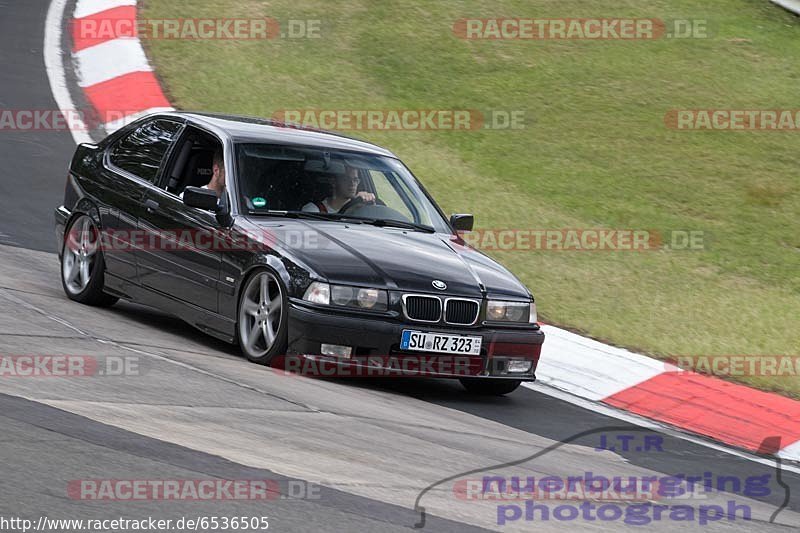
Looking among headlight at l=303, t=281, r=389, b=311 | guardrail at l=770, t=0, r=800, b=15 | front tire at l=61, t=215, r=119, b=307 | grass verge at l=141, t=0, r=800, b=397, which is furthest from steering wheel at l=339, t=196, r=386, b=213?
guardrail at l=770, t=0, r=800, b=15

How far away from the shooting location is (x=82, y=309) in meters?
9.46

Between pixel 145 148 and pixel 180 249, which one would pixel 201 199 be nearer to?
pixel 180 249

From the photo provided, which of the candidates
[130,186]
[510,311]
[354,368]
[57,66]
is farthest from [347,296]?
[57,66]

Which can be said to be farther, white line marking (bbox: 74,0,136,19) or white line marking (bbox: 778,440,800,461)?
white line marking (bbox: 74,0,136,19)

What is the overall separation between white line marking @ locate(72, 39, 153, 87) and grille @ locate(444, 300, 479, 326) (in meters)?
9.13

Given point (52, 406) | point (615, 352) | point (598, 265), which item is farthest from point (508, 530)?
point (598, 265)

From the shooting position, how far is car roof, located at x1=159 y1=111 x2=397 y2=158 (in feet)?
30.2

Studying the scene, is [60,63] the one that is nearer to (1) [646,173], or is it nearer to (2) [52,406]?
(1) [646,173]

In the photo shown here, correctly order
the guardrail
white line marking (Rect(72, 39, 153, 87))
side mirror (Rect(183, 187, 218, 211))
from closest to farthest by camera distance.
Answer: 1. side mirror (Rect(183, 187, 218, 211))
2. white line marking (Rect(72, 39, 153, 87))
3. the guardrail

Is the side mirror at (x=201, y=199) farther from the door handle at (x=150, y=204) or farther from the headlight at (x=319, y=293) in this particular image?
the headlight at (x=319, y=293)

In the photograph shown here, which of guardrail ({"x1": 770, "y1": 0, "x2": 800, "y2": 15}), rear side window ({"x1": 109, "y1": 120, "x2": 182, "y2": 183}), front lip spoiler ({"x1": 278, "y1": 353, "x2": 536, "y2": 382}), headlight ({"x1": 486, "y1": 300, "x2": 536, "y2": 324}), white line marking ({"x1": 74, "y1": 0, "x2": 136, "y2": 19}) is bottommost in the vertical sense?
front lip spoiler ({"x1": 278, "y1": 353, "x2": 536, "y2": 382})

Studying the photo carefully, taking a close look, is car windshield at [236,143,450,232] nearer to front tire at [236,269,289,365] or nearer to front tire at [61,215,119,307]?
front tire at [236,269,289,365]

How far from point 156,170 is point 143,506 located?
4.92 meters

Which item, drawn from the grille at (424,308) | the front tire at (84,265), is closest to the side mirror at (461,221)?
the grille at (424,308)
